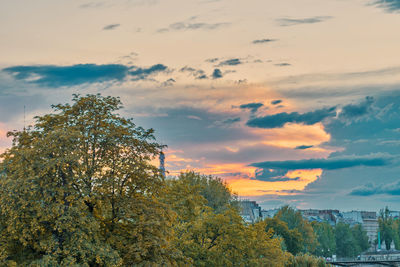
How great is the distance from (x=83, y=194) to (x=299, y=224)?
102 m

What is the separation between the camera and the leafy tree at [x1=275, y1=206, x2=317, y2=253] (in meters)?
129

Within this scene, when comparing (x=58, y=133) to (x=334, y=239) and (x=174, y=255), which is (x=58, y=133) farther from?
(x=334, y=239)

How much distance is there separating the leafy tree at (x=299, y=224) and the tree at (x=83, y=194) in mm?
93038

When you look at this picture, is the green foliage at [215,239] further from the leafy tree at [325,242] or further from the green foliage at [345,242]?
the green foliage at [345,242]

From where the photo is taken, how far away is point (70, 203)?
3397cm

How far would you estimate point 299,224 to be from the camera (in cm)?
13125

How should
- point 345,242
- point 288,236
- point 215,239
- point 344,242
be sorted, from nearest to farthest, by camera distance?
point 215,239 < point 288,236 < point 345,242 < point 344,242

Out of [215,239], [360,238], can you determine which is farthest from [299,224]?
[215,239]

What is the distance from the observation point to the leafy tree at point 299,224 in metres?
129

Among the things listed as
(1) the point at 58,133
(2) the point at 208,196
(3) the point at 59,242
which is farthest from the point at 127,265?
(2) the point at 208,196

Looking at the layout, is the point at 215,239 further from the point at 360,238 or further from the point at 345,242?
the point at 360,238

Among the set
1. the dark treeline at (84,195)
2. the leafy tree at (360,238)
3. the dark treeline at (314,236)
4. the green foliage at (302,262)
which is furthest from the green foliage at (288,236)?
the dark treeline at (84,195)

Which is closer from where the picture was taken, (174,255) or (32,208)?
(32,208)

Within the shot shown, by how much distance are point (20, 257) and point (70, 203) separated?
4292 mm
